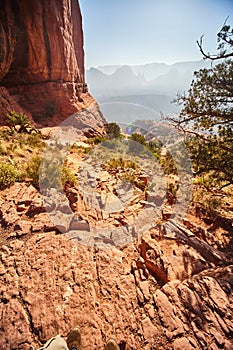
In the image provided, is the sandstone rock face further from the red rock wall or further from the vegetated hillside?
the red rock wall

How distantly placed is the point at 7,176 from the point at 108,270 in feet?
14.2

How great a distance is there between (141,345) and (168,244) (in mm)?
2026

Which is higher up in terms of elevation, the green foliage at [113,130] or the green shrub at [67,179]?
the green foliage at [113,130]

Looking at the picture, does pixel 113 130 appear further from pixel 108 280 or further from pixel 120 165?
pixel 108 280

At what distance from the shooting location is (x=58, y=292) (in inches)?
117

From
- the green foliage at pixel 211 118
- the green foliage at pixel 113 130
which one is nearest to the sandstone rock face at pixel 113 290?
the green foliage at pixel 211 118

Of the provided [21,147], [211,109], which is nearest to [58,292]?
[211,109]

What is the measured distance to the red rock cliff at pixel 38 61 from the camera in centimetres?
1620

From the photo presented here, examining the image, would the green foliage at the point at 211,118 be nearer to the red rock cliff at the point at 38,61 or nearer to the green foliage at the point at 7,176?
the green foliage at the point at 7,176

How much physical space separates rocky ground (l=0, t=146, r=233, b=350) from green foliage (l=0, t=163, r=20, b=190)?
1.90ft

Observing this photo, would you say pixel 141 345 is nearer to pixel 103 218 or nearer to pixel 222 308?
pixel 222 308

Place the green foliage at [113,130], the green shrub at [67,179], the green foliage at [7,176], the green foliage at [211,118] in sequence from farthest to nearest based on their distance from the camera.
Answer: the green foliage at [113,130], the green shrub at [67,179], the green foliage at [7,176], the green foliage at [211,118]

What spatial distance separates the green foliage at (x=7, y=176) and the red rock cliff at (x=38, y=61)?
38.3ft

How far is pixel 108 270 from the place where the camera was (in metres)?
3.47
